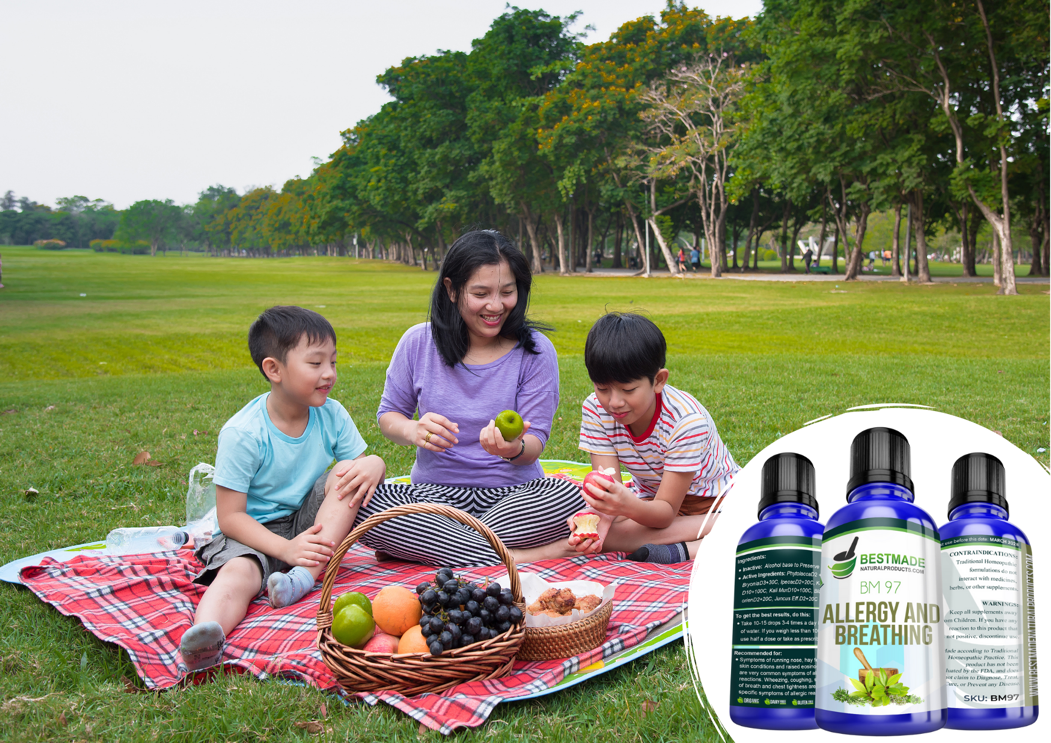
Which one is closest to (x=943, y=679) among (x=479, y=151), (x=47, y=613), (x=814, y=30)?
(x=47, y=613)

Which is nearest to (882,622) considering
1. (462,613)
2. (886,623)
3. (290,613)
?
(886,623)

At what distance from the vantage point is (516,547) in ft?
13.1

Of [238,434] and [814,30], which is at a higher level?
[814,30]

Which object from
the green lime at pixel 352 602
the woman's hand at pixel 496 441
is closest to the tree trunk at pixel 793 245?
the woman's hand at pixel 496 441

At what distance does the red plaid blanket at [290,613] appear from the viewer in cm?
268

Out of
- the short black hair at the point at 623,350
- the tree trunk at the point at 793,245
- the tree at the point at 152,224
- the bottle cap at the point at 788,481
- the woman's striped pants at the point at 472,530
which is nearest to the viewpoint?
the bottle cap at the point at 788,481

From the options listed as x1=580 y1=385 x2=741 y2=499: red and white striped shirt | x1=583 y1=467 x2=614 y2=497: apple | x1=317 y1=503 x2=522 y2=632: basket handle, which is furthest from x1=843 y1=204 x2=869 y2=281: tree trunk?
x1=317 y1=503 x2=522 y2=632: basket handle

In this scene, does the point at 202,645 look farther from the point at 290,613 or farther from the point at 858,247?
the point at 858,247

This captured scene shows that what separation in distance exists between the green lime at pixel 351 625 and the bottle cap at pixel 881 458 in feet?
6.32

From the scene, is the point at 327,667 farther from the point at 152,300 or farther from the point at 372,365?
the point at 152,300

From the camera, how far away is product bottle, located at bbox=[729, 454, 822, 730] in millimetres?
1199

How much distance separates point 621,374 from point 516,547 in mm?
1095

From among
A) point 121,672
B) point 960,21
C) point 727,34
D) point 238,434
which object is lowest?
point 121,672

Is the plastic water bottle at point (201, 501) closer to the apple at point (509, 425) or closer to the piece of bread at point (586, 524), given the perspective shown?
the apple at point (509, 425)
